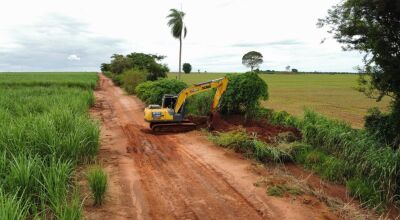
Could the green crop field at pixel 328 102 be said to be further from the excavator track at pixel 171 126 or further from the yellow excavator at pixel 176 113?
the excavator track at pixel 171 126

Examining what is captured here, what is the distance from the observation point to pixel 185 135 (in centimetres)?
1395

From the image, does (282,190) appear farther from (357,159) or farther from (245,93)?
(245,93)

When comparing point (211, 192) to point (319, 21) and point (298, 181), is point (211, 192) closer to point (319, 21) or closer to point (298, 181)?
point (298, 181)

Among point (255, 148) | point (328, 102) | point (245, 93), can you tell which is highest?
point (245, 93)

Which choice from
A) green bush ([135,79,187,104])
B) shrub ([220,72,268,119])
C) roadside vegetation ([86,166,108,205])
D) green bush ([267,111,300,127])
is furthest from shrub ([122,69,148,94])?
roadside vegetation ([86,166,108,205])

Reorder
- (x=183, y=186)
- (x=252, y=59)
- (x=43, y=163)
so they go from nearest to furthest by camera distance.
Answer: (x=43, y=163)
(x=183, y=186)
(x=252, y=59)

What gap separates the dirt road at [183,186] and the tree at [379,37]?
410cm

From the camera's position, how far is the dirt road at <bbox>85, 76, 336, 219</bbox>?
6482 mm

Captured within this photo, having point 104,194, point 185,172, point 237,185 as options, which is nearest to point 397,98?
point 237,185

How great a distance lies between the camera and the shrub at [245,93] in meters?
16.2

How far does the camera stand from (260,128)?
13.7 meters

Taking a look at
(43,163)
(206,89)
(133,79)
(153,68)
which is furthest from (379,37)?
(153,68)

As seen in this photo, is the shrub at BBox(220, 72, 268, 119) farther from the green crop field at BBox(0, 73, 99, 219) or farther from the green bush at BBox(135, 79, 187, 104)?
the green crop field at BBox(0, 73, 99, 219)

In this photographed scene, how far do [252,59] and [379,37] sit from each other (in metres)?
97.5
